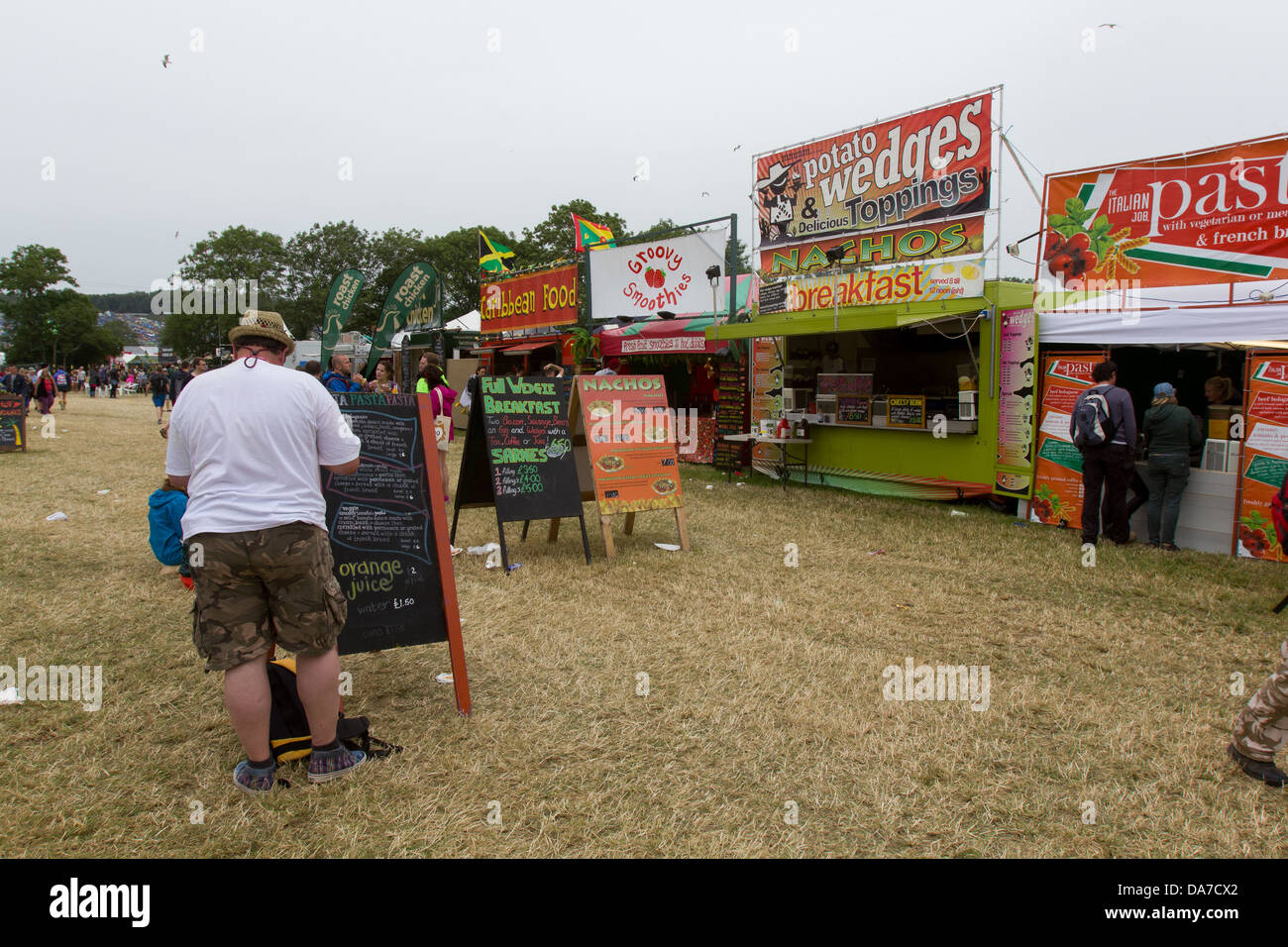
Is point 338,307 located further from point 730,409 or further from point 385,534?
point 730,409

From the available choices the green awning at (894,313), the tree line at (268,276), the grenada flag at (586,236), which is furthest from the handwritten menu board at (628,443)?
Answer: the tree line at (268,276)

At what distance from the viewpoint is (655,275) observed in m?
14.4

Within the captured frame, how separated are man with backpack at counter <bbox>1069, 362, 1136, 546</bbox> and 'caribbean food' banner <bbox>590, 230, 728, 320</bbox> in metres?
6.67

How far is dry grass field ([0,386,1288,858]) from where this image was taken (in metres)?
2.83

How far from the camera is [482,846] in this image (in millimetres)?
2734

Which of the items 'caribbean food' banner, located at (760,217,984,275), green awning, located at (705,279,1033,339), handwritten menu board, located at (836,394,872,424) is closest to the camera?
green awning, located at (705,279,1033,339)

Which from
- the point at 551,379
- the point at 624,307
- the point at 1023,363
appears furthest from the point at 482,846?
the point at 624,307

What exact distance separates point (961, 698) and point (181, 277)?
70100mm

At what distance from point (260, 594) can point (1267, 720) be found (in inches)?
154

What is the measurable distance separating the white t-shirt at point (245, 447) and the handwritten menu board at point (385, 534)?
790mm

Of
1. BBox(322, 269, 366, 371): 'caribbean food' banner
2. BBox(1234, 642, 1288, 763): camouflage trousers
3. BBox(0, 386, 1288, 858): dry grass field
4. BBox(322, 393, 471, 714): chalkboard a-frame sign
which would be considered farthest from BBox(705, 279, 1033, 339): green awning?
BBox(322, 393, 471, 714): chalkboard a-frame sign

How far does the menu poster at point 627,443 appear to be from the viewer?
716cm

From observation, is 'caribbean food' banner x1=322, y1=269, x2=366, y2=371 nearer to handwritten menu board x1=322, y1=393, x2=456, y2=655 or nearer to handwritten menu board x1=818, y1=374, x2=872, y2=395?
handwritten menu board x1=322, y1=393, x2=456, y2=655

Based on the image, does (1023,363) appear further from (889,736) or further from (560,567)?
(889,736)
